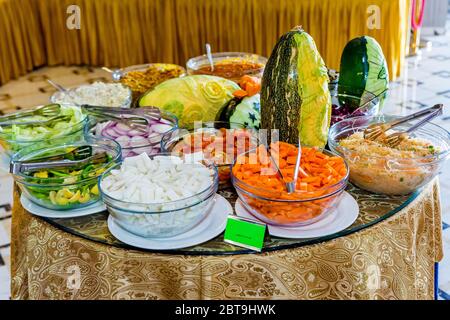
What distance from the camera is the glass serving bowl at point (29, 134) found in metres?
1.63

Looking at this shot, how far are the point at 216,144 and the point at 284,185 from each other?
311mm

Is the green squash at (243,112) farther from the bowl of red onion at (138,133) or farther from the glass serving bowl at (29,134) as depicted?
the glass serving bowl at (29,134)

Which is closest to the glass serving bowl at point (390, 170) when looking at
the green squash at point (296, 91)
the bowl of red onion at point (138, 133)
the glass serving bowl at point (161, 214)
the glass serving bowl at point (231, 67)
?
the green squash at point (296, 91)

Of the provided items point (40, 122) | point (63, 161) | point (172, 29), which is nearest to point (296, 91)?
point (63, 161)

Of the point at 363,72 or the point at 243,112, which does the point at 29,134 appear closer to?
the point at 243,112

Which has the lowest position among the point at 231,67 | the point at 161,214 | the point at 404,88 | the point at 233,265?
the point at 404,88

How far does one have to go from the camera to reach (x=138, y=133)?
161 cm

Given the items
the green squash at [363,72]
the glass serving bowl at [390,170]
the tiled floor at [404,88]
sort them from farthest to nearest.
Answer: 1. the tiled floor at [404,88]
2. the green squash at [363,72]
3. the glass serving bowl at [390,170]

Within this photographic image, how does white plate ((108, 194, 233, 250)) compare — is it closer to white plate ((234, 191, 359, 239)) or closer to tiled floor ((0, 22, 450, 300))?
white plate ((234, 191, 359, 239))

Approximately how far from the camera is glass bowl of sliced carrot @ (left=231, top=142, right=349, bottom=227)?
3.98 ft

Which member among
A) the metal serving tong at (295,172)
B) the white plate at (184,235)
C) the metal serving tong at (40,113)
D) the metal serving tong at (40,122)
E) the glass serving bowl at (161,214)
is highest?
the metal serving tong at (40,113)
